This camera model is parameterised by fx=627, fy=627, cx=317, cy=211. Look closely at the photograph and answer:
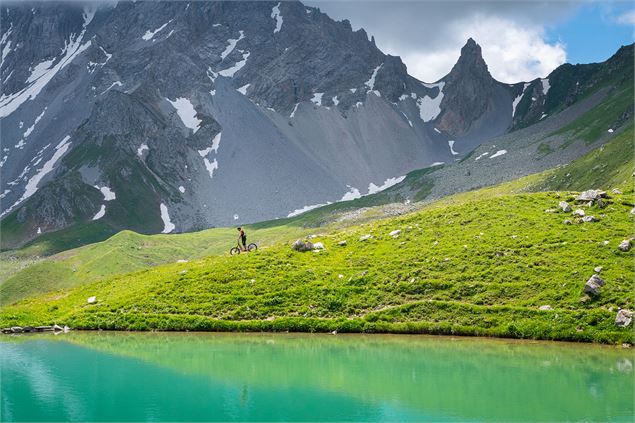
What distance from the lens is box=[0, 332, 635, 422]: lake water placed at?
27375 mm

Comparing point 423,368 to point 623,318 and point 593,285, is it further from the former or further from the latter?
point 593,285

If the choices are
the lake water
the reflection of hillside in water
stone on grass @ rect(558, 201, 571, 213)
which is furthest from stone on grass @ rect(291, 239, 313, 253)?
stone on grass @ rect(558, 201, 571, 213)

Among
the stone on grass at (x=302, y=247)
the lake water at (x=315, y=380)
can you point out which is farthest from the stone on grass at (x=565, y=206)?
the stone on grass at (x=302, y=247)

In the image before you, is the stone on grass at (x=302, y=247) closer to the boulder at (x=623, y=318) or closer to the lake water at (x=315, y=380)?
the lake water at (x=315, y=380)

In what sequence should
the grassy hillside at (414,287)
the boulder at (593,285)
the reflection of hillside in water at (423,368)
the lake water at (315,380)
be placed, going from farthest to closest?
the grassy hillside at (414,287) < the boulder at (593,285) < the reflection of hillside in water at (423,368) < the lake water at (315,380)

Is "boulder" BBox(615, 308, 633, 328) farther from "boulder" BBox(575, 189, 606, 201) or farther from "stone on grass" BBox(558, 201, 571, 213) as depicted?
"boulder" BBox(575, 189, 606, 201)

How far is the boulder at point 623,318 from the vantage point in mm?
42725

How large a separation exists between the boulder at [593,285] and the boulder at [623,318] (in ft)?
11.0

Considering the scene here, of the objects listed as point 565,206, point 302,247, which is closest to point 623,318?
point 565,206

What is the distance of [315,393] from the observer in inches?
1198

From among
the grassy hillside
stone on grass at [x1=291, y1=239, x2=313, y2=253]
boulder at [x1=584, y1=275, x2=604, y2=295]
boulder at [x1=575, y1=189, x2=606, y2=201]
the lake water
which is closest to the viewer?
the lake water

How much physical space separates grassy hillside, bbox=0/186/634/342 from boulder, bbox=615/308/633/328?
17.7 inches

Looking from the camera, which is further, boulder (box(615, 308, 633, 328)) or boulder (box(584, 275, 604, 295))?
boulder (box(584, 275, 604, 295))

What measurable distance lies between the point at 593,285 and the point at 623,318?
13.6 ft
